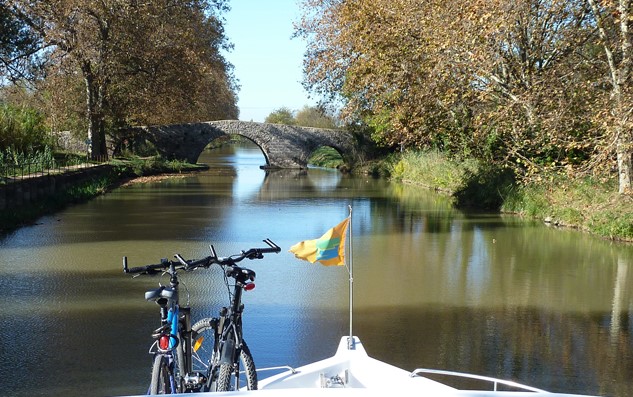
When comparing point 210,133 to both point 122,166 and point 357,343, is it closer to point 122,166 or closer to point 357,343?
point 122,166

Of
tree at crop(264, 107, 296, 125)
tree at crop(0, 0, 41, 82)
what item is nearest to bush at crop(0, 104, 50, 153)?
tree at crop(0, 0, 41, 82)

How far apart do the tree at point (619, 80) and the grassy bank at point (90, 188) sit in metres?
11.7

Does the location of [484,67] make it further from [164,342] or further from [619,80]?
[164,342]

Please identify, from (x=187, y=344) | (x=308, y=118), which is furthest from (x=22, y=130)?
(x=308, y=118)

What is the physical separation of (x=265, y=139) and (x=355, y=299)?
38.0 meters

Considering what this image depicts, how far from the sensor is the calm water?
6961mm

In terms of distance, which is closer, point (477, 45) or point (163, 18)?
point (477, 45)

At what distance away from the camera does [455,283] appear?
10984 mm

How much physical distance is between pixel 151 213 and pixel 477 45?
9.01 meters

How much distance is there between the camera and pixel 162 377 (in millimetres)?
4379

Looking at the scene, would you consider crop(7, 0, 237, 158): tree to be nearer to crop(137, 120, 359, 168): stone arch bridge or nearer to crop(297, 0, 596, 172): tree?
crop(297, 0, 596, 172): tree

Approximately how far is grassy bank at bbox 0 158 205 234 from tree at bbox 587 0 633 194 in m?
11.7

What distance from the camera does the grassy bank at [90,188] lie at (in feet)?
55.4

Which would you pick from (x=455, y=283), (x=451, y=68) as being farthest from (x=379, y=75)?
(x=455, y=283)
